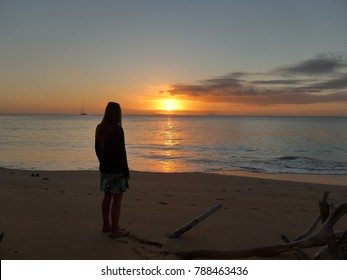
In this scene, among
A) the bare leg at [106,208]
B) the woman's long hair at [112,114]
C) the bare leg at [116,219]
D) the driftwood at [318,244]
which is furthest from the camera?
the bare leg at [106,208]

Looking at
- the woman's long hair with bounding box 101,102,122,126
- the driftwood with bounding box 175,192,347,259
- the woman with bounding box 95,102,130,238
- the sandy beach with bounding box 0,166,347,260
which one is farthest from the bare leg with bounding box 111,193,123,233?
the driftwood with bounding box 175,192,347,259

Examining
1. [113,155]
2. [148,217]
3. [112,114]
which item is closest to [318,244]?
[113,155]

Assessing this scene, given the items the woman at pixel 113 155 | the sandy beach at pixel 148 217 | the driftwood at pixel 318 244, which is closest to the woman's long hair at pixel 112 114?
the woman at pixel 113 155

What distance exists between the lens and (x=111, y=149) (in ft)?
16.1

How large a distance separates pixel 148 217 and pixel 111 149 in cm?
223

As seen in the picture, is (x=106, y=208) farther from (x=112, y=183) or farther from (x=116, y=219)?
(x=112, y=183)

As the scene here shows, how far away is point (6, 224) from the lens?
5.55 metres

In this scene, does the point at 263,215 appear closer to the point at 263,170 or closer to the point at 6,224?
the point at 6,224

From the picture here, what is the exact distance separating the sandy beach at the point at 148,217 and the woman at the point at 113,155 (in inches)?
25.2

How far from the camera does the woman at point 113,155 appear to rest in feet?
16.1

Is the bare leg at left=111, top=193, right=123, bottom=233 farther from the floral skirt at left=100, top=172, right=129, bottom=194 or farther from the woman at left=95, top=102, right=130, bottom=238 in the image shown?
the floral skirt at left=100, top=172, right=129, bottom=194

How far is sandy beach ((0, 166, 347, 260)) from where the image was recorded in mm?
4590

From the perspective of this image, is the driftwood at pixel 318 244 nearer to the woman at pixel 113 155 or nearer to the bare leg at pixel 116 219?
the bare leg at pixel 116 219
